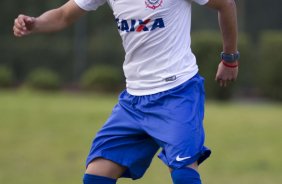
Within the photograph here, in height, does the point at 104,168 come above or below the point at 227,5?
below

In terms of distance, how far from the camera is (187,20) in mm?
5324

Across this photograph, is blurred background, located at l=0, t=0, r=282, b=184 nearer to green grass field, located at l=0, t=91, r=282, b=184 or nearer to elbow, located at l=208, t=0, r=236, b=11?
green grass field, located at l=0, t=91, r=282, b=184

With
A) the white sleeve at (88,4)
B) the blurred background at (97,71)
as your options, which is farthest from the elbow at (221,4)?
the blurred background at (97,71)

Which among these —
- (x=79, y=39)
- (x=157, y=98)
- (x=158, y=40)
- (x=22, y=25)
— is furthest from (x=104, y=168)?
(x=79, y=39)

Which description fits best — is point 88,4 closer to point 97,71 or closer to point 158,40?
point 158,40

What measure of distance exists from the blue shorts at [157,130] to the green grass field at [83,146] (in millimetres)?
4353

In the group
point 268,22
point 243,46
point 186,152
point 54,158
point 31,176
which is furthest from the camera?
point 268,22

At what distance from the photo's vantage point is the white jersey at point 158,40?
5.24 m

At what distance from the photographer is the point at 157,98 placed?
529 centimetres

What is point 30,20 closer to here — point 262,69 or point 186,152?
point 186,152

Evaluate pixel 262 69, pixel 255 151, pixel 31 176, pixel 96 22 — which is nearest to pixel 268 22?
pixel 262 69

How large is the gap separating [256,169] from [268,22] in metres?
15.8

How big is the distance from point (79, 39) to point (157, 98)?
70.8 feet

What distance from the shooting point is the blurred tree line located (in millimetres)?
26156
